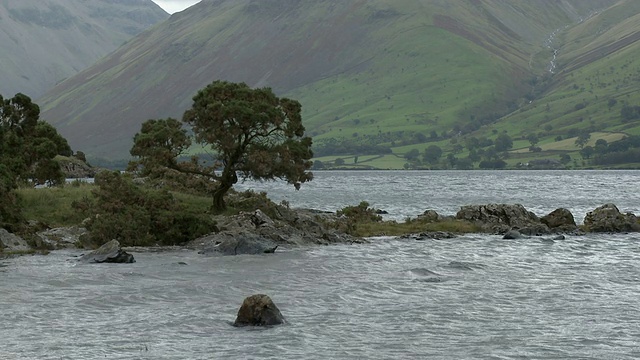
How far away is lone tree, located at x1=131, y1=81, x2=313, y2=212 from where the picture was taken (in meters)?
62.5

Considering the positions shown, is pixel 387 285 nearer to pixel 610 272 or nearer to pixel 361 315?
pixel 361 315

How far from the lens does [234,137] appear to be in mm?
63656

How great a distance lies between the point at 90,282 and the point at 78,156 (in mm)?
160336

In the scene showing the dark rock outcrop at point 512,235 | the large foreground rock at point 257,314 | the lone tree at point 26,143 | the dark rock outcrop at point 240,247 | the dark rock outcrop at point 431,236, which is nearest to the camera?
the large foreground rock at point 257,314

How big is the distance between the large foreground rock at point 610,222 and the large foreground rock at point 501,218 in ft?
15.9

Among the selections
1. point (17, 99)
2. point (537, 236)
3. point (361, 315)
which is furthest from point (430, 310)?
point (17, 99)

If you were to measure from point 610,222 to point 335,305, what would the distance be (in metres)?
46.9

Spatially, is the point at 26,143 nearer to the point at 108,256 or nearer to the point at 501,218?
the point at 108,256

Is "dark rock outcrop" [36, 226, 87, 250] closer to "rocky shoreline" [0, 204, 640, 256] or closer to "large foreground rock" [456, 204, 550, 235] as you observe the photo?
"rocky shoreline" [0, 204, 640, 256]

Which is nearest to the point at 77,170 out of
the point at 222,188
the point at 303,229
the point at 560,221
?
the point at 222,188

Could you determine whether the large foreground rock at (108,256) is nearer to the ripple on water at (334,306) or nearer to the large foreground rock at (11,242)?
the ripple on water at (334,306)

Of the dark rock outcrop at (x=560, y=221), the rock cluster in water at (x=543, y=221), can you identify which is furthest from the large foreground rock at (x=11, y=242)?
the dark rock outcrop at (x=560, y=221)

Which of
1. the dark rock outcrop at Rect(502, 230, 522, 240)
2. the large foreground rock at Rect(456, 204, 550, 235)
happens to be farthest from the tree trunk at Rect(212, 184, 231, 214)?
the large foreground rock at Rect(456, 204, 550, 235)

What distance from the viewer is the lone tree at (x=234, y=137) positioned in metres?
62.5
